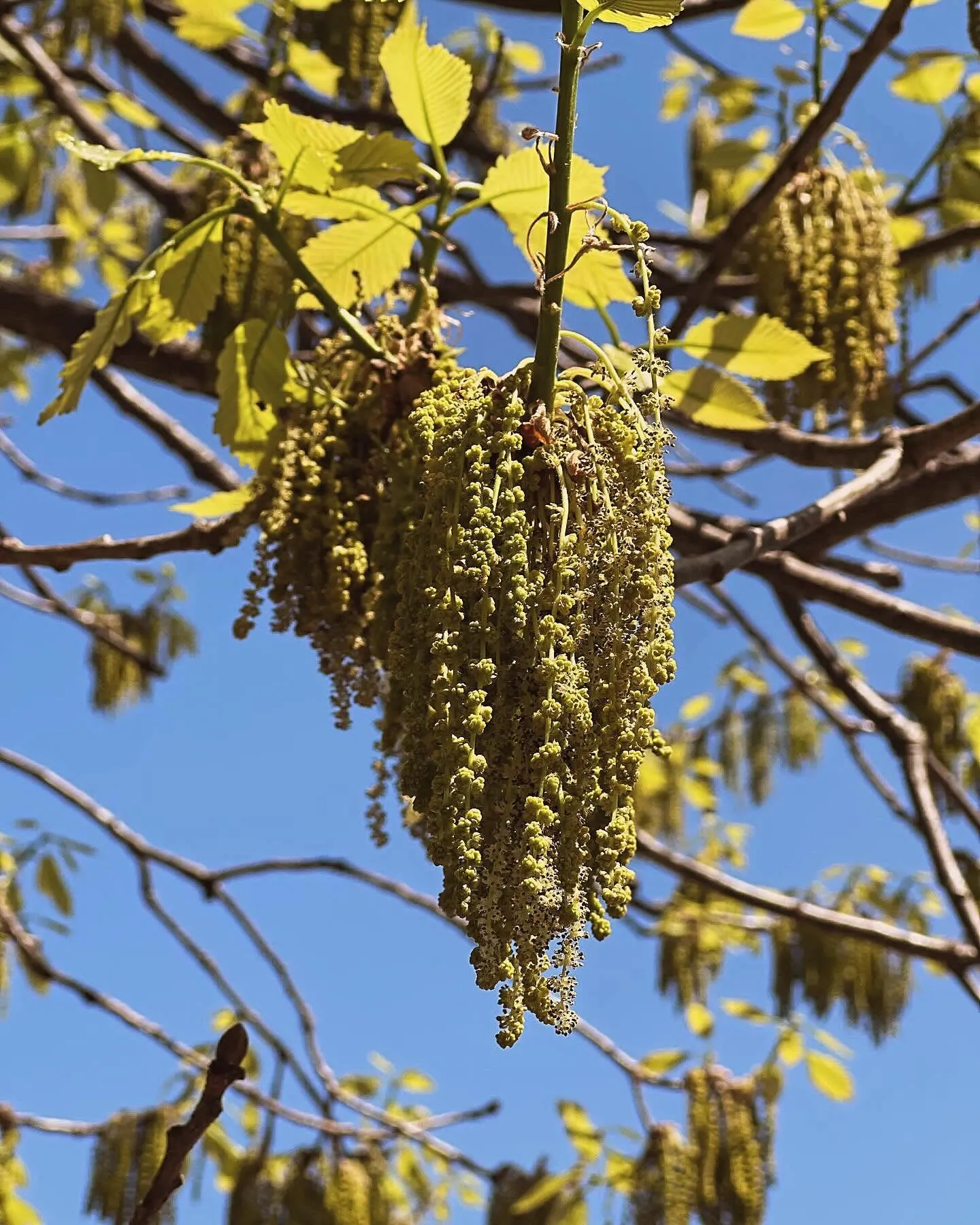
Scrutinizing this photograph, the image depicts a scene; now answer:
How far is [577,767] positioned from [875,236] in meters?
1.62

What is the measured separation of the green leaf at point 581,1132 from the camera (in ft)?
13.7

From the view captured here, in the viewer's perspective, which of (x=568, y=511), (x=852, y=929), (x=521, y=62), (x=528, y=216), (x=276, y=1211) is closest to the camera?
(x=568, y=511)

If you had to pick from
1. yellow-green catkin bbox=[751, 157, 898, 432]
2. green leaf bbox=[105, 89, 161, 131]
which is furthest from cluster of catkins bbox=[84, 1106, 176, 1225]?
green leaf bbox=[105, 89, 161, 131]

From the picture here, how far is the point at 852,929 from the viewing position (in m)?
2.52

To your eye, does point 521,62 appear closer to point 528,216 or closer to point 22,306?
point 22,306

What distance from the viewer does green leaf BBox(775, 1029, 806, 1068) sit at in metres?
3.81

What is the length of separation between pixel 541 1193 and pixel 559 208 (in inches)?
138

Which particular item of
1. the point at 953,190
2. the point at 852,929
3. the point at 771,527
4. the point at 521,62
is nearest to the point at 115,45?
the point at 521,62

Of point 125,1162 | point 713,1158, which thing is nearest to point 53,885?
point 125,1162

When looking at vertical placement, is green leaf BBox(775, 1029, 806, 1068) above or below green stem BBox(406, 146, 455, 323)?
below

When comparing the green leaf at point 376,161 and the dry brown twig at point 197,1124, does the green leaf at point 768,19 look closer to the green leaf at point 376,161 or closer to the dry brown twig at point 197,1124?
the green leaf at point 376,161

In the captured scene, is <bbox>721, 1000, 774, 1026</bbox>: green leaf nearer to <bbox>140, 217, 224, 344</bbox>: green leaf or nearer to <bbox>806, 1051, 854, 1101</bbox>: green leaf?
<bbox>806, 1051, 854, 1101</bbox>: green leaf

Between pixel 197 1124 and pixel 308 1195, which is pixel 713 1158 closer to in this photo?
pixel 308 1195

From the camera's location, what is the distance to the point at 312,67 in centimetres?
286
